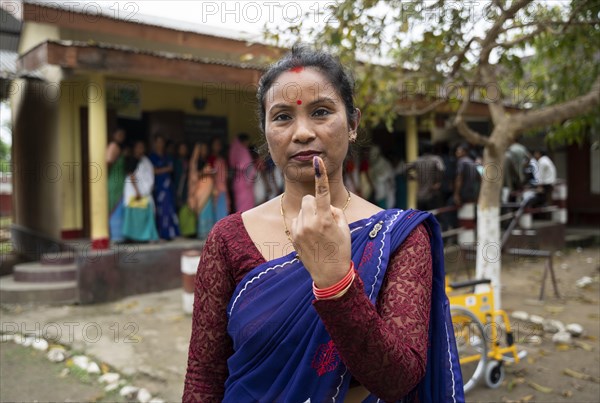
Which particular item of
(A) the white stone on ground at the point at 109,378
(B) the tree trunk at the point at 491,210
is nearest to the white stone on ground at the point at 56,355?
(A) the white stone on ground at the point at 109,378

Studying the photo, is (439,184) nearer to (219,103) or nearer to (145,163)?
(219,103)

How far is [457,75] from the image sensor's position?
18.0ft

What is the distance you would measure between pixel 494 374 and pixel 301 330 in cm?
327

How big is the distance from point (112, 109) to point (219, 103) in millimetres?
1932

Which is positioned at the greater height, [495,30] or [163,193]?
[495,30]

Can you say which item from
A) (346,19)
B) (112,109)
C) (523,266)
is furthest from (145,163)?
(523,266)

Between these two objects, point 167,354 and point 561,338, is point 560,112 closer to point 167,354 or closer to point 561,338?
point 561,338

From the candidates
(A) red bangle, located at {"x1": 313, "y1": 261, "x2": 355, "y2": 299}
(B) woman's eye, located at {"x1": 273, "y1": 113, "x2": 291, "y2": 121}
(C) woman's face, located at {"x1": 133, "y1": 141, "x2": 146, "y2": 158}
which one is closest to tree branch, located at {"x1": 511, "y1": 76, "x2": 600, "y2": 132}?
(B) woman's eye, located at {"x1": 273, "y1": 113, "x2": 291, "y2": 121}

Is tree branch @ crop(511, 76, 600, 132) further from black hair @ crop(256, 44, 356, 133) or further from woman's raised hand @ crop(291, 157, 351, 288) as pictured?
woman's raised hand @ crop(291, 157, 351, 288)

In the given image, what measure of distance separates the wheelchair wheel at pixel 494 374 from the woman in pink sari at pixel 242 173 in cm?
518

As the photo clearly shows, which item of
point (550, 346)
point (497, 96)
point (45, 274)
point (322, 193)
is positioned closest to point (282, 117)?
point (322, 193)

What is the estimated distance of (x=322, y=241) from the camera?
106 cm

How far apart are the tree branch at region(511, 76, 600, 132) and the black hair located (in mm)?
3396

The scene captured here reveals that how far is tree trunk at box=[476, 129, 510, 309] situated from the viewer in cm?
464
